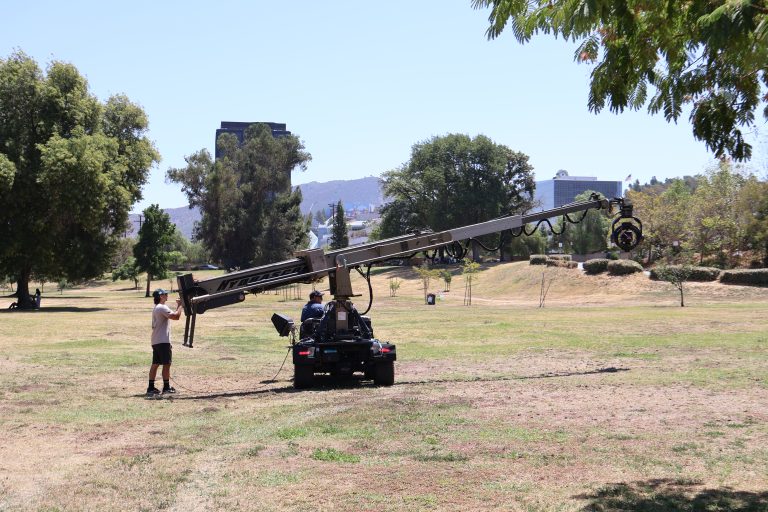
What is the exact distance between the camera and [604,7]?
6.89 meters

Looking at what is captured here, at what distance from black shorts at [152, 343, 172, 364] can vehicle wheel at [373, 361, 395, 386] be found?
400 centimetres

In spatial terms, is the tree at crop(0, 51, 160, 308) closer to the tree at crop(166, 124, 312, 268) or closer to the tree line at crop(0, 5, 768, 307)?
the tree line at crop(0, 5, 768, 307)

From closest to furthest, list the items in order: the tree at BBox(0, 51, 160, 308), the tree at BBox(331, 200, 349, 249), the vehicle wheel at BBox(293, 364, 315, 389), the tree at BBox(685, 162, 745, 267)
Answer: the vehicle wheel at BBox(293, 364, 315, 389) → the tree at BBox(0, 51, 160, 308) → the tree at BBox(685, 162, 745, 267) → the tree at BBox(331, 200, 349, 249)

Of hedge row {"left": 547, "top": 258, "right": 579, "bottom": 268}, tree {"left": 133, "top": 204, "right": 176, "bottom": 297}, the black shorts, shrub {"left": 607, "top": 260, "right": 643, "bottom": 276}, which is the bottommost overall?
the black shorts

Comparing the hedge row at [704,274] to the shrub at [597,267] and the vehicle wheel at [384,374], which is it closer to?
the shrub at [597,267]

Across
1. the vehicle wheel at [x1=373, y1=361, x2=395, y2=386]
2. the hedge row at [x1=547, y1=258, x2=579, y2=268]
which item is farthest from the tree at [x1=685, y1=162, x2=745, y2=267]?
the vehicle wheel at [x1=373, y1=361, x2=395, y2=386]

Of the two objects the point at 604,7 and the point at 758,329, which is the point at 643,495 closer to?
the point at 604,7

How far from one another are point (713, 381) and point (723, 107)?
373 inches

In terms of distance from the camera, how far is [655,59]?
8109 mm

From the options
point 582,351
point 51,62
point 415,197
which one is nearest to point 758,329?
point 582,351

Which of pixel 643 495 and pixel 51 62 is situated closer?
pixel 643 495

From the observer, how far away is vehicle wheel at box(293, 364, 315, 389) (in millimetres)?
16562

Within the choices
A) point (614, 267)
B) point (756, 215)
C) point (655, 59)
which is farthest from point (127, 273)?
point (655, 59)

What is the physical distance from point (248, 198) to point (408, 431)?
9230cm
